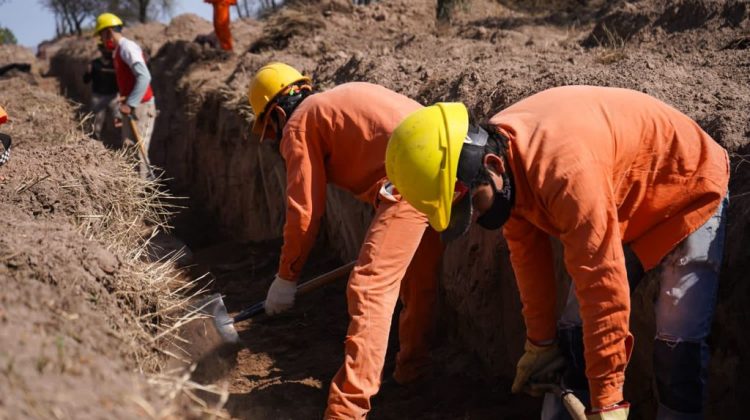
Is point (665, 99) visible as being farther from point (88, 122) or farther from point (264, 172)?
point (88, 122)

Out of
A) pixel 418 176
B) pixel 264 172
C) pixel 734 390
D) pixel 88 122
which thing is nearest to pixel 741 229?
pixel 734 390

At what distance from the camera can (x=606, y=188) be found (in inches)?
110

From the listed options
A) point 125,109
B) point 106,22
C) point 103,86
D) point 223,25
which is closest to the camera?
point 125,109

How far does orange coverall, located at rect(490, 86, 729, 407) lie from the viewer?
2.77 m

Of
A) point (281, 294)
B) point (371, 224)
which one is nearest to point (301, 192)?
point (371, 224)

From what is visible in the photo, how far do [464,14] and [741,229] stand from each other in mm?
8541

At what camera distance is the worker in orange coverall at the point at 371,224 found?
3.62 meters

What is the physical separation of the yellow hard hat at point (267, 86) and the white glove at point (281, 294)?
1.04 metres

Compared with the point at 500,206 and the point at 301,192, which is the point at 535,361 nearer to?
the point at 500,206

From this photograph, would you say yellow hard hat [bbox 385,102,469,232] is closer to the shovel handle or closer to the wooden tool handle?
the shovel handle

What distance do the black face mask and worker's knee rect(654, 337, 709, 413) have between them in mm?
827

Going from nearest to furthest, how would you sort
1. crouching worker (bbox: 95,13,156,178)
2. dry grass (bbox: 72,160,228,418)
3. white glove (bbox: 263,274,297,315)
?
dry grass (bbox: 72,160,228,418) < white glove (bbox: 263,274,297,315) < crouching worker (bbox: 95,13,156,178)

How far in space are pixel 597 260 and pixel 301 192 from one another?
186cm

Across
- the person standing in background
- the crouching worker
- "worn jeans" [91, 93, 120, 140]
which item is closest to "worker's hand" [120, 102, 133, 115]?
the crouching worker
